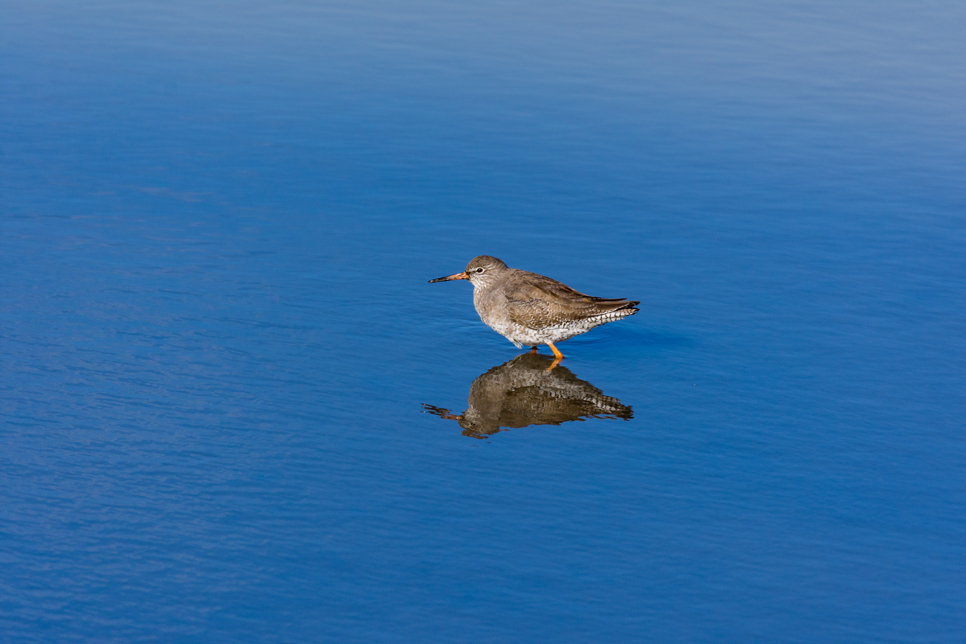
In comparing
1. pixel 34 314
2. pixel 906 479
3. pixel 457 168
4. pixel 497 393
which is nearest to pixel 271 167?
pixel 457 168

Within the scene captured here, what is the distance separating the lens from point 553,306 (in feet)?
43.7

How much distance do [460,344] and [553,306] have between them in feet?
4.22

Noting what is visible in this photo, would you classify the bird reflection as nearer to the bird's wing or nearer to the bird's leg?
the bird's leg

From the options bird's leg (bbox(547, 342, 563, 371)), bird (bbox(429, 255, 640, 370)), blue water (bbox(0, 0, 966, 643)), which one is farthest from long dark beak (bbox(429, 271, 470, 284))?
bird's leg (bbox(547, 342, 563, 371))

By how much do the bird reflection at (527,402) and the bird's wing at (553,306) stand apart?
23.6 inches

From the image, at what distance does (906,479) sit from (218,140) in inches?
521

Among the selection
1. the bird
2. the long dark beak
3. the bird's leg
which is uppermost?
the long dark beak

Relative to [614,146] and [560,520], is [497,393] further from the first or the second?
[614,146]

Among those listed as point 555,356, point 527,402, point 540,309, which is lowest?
point 527,402

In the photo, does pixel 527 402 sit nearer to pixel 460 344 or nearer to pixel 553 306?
pixel 553 306

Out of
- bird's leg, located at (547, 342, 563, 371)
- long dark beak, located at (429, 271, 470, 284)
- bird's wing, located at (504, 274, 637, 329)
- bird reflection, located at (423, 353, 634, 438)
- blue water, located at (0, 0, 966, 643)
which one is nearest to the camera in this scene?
blue water, located at (0, 0, 966, 643)

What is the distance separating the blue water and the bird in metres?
0.41

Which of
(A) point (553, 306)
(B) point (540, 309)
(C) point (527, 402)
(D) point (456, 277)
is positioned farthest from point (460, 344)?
(C) point (527, 402)

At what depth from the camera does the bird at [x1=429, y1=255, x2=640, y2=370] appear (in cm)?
1324
